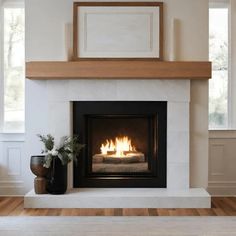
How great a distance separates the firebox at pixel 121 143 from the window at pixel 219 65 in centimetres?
89

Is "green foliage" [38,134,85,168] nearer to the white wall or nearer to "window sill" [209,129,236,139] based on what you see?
the white wall

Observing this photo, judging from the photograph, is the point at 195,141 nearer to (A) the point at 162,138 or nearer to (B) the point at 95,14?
(A) the point at 162,138

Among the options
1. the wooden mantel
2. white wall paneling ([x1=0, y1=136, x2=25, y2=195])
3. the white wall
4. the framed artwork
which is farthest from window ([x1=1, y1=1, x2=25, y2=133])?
the framed artwork

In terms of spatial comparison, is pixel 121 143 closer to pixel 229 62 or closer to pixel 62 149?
pixel 62 149

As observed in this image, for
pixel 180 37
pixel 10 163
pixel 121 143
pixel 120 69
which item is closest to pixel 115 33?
pixel 120 69

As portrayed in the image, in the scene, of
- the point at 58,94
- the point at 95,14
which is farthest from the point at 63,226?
the point at 95,14

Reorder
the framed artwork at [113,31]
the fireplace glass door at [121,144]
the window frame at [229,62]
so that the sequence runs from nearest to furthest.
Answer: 1. the framed artwork at [113,31]
2. the fireplace glass door at [121,144]
3. the window frame at [229,62]

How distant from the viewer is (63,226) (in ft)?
13.6

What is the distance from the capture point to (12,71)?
19.0 feet

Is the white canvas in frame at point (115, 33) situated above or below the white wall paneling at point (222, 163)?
above

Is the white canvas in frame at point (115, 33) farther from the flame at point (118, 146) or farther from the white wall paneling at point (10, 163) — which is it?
the white wall paneling at point (10, 163)

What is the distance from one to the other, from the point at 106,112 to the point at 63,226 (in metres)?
1.51

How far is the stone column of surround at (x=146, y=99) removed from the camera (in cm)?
514

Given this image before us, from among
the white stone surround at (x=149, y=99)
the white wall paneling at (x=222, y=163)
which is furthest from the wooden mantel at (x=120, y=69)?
the white wall paneling at (x=222, y=163)
